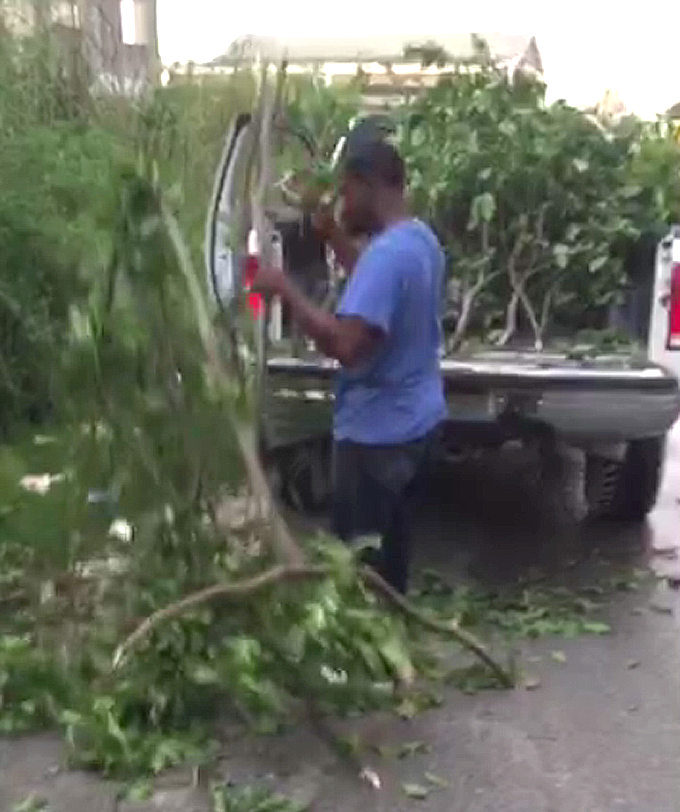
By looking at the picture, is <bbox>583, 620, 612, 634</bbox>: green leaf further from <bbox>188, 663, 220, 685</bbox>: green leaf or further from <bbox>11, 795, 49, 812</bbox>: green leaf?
<bbox>11, 795, 49, 812</bbox>: green leaf

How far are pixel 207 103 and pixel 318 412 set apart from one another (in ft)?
5.03

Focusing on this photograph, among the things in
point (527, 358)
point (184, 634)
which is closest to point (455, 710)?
point (184, 634)

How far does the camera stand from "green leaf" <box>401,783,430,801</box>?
463cm

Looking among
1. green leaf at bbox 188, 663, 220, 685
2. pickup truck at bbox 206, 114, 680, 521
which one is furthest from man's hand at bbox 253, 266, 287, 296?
green leaf at bbox 188, 663, 220, 685

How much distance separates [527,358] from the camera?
7.24 m

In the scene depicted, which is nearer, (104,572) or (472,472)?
(104,572)

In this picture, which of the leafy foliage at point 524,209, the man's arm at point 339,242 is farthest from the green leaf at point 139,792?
the leafy foliage at point 524,209

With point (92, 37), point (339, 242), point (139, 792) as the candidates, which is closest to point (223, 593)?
point (139, 792)

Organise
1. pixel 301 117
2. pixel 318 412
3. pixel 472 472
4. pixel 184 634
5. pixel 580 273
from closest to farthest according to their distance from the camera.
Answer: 1. pixel 184 634
2. pixel 318 412
3. pixel 301 117
4. pixel 580 273
5. pixel 472 472

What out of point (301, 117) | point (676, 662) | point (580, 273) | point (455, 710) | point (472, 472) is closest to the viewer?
point (455, 710)

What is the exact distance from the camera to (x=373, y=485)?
5.50m

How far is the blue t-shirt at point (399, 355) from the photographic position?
5242mm

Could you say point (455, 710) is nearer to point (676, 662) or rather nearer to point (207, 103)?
point (676, 662)

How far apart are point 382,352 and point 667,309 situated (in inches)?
94.9
